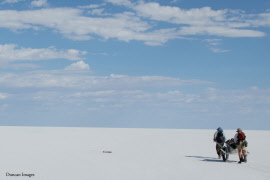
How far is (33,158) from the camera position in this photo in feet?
62.5

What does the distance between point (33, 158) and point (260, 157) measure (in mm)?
12373

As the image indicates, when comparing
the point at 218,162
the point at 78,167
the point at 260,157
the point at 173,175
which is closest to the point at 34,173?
the point at 78,167

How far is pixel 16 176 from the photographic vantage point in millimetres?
13844

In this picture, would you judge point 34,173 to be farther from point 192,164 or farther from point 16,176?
point 192,164

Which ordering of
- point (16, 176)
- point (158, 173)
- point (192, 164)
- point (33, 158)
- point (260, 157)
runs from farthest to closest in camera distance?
point (260, 157) → point (33, 158) → point (192, 164) → point (158, 173) → point (16, 176)

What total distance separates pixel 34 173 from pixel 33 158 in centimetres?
471

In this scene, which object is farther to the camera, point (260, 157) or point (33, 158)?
point (260, 157)

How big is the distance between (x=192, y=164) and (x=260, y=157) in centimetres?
601

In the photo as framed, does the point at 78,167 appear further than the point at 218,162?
No

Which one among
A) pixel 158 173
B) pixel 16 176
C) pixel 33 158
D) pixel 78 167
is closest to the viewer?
pixel 16 176

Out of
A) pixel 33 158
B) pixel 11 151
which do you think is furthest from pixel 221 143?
pixel 11 151

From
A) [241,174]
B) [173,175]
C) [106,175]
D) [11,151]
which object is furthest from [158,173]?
[11,151]

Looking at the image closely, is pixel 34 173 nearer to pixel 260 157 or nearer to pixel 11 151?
pixel 11 151

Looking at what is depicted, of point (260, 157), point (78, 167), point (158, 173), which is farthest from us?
point (260, 157)
